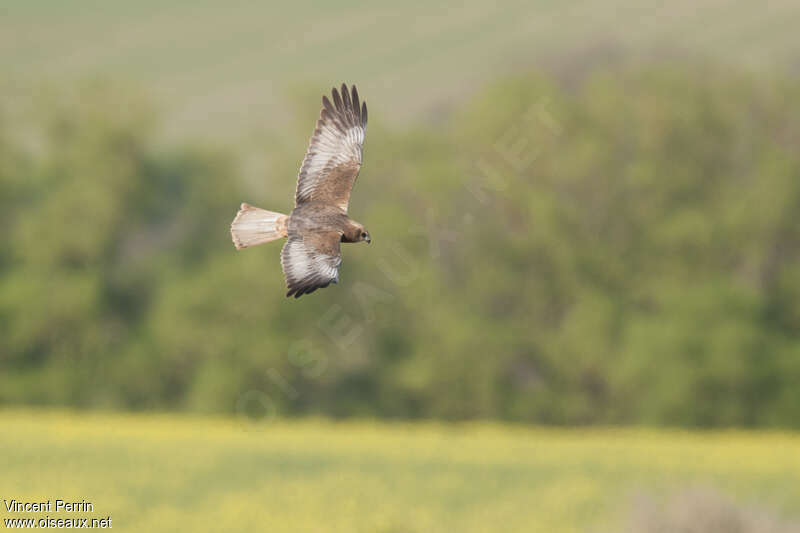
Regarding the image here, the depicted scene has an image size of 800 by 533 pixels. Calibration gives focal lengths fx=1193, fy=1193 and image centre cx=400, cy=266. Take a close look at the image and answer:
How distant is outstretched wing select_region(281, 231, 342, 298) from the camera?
1320mm

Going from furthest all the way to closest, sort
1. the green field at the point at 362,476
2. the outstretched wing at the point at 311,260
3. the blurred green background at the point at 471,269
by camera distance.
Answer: the blurred green background at the point at 471,269 < the green field at the point at 362,476 < the outstretched wing at the point at 311,260

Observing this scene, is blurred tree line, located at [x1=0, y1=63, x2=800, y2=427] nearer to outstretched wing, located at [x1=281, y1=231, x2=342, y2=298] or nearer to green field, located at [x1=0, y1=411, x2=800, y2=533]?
green field, located at [x1=0, y1=411, x2=800, y2=533]

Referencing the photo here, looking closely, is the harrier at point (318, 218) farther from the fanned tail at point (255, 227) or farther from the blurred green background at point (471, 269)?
the blurred green background at point (471, 269)

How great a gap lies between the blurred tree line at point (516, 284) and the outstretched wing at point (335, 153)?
40.3 m

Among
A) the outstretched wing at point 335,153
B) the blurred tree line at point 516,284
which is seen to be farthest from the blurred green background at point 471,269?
the outstretched wing at point 335,153

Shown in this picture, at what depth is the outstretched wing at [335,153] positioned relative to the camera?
1409 millimetres

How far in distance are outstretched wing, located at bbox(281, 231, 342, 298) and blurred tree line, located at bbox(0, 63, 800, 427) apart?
40.6 m

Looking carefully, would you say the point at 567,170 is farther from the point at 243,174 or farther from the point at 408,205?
the point at 408,205

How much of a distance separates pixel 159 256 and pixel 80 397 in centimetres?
695

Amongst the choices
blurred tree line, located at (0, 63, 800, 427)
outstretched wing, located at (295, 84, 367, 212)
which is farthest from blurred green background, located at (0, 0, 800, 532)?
outstretched wing, located at (295, 84, 367, 212)

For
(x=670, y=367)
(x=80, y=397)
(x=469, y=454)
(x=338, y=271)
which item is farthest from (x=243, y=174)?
(x=338, y=271)

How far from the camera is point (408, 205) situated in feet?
89.8

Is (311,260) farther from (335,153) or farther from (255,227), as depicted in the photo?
(335,153)

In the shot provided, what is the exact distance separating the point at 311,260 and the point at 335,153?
0.27 metres
